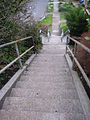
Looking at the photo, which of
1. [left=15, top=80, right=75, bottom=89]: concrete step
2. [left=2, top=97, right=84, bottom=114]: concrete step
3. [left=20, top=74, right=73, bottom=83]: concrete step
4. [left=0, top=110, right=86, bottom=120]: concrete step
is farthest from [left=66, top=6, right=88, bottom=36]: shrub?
[left=0, top=110, right=86, bottom=120]: concrete step

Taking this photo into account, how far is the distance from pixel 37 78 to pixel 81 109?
1572 mm

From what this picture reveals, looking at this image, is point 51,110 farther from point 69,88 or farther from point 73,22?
point 73,22

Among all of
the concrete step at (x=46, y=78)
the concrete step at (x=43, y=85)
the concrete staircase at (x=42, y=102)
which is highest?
the concrete staircase at (x=42, y=102)

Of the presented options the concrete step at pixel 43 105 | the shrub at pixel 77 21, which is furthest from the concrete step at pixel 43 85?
the shrub at pixel 77 21

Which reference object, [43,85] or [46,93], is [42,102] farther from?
[43,85]

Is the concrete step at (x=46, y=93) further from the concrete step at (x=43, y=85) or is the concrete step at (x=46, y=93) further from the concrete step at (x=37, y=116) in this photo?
the concrete step at (x=37, y=116)

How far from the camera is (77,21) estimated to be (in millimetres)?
7398

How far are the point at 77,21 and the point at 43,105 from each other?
6.04 meters

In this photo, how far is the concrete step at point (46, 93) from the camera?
253 cm

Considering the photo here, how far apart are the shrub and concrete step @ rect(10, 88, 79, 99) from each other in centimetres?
542

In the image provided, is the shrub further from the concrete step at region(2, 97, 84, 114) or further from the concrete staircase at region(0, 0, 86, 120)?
the concrete step at region(2, 97, 84, 114)

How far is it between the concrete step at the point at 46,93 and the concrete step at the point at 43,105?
149 mm

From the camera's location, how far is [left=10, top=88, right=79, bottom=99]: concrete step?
2.53 m

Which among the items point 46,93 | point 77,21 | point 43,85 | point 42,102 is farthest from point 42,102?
point 77,21
